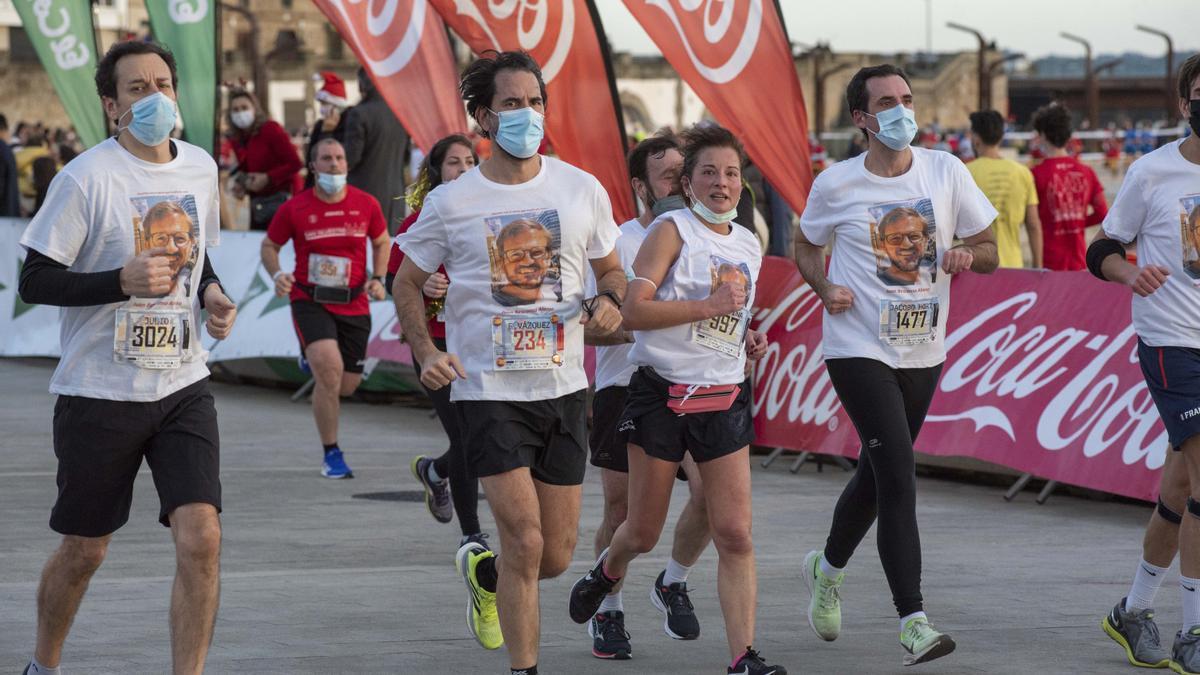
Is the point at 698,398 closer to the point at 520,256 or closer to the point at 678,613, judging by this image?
the point at 520,256

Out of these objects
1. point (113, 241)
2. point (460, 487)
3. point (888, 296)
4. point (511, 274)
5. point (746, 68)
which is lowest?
point (460, 487)

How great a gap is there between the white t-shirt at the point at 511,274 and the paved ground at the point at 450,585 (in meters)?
1.09

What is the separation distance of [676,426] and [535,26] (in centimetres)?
641

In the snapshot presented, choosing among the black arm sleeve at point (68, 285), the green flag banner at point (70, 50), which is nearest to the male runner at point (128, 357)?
the black arm sleeve at point (68, 285)

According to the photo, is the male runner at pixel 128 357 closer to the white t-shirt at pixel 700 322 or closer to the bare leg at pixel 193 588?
the bare leg at pixel 193 588

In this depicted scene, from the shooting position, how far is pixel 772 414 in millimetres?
11953

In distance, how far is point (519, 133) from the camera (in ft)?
19.6

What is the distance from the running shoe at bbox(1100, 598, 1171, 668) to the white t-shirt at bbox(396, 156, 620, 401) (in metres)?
2.09

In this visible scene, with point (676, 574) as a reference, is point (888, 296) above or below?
above

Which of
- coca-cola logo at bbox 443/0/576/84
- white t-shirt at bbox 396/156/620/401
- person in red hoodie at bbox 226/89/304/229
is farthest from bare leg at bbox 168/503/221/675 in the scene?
person in red hoodie at bbox 226/89/304/229

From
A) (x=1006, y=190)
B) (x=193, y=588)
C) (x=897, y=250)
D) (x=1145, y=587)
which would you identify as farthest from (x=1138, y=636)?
(x=1006, y=190)

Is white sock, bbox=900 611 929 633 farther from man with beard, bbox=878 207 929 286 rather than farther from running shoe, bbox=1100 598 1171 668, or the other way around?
man with beard, bbox=878 207 929 286

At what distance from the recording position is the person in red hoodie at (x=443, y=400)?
8.00 metres

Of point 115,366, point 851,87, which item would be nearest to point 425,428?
point 851,87
